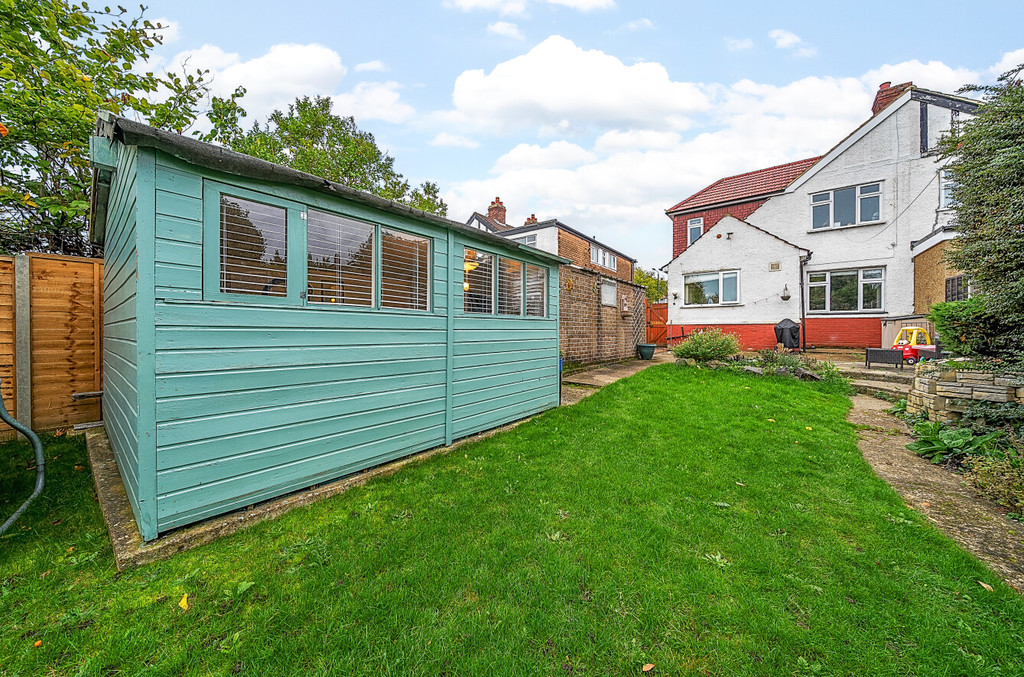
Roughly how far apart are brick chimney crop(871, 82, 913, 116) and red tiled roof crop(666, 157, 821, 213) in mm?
2311

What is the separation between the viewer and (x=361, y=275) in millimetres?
3578

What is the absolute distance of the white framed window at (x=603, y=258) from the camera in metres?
22.8

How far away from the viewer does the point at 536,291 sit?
20.4 ft

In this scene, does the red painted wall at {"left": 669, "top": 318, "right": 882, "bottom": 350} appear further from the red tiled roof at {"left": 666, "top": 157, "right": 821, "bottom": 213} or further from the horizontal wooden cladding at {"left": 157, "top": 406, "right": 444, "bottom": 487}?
the horizontal wooden cladding at {"left": 157, "top": 406, "right": 444, "bottom": 487}

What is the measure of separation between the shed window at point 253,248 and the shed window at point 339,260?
21cm

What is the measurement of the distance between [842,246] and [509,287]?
14694 millimetres

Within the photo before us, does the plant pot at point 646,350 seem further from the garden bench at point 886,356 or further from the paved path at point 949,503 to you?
the paved path at point 949,503

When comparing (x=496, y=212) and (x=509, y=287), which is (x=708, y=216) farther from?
(x=509, y=287)

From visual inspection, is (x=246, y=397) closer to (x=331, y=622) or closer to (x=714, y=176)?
(x=331, y=622)

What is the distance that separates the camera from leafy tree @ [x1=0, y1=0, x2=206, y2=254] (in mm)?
5305

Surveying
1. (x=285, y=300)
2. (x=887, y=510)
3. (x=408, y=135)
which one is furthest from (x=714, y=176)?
(x=285, y=300)

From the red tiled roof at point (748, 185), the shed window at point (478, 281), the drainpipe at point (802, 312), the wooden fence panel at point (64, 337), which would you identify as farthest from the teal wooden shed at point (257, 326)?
the red tiled roof at point (748, 185)

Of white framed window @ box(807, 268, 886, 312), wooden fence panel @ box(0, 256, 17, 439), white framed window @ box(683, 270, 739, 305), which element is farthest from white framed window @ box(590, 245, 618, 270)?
wooden fence panel @ box(0, 256, 17, 439)

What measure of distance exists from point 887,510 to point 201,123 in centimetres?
1344
